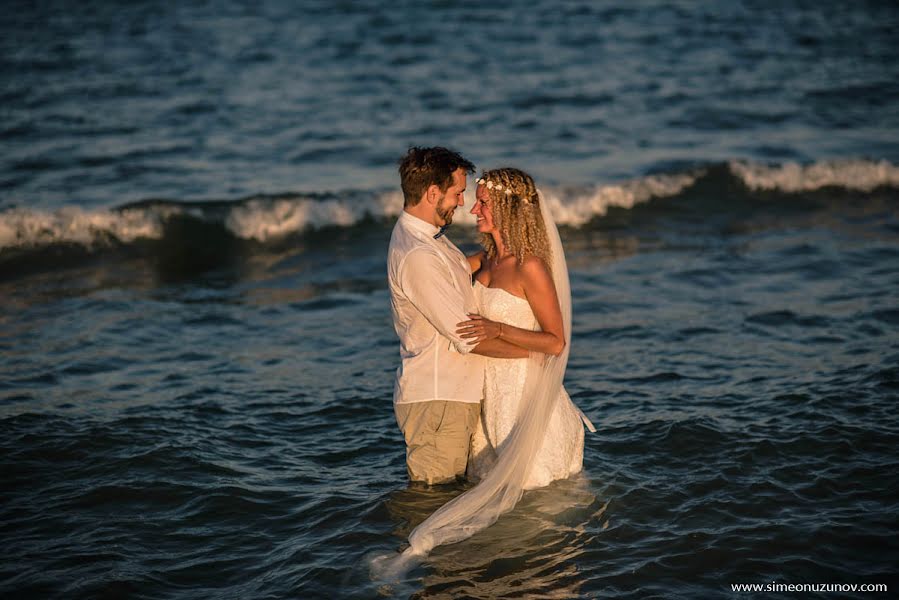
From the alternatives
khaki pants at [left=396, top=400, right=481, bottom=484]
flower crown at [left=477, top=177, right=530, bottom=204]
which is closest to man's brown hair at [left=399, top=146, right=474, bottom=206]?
flower crown at [left=477, top=177, right=530, bottom=204]

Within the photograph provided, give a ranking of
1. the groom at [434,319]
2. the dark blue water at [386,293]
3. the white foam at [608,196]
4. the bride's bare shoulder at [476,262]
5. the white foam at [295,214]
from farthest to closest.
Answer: the white foam at [608,196]
the white foam at [295,214]
the bride's bare shoulder at [476,262]
the dark blue water at [386,293]
the groom at [434,319]

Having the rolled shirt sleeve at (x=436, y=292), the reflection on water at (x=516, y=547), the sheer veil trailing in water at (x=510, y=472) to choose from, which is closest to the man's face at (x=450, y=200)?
the rolled shirt sleeve at (x=436, y=292)

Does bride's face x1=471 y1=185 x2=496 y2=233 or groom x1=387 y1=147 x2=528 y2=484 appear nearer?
groom x1=387 y1=147 x2=528 y2=484

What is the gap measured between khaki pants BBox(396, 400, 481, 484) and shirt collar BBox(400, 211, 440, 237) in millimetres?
946

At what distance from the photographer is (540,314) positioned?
520 centimetres

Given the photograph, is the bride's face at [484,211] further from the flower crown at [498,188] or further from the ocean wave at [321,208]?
the ocean wave at [321,208]

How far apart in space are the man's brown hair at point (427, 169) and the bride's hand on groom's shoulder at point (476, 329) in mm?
729

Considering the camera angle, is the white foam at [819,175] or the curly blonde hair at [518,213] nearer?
Result: the curly blonde hair at [518,213]

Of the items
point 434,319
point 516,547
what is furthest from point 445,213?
point 516,547

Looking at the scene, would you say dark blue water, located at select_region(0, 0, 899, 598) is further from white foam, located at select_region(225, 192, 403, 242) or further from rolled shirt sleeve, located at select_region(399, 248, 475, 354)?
rolled shirt sleeve, located at select_region(399, 248, 475, 354)

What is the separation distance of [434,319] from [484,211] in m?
0.71

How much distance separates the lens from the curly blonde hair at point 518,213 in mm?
5121

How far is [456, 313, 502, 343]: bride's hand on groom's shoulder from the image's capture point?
194 inches

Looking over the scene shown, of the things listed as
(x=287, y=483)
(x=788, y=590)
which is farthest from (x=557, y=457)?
(x=287, y=483)
